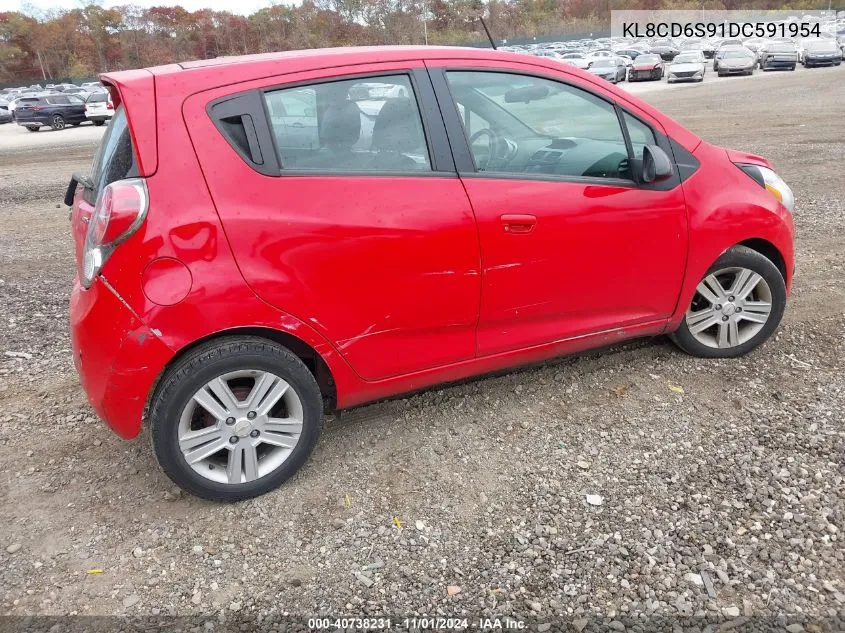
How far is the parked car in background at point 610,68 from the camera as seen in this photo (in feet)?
111

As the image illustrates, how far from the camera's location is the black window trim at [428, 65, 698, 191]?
3072 mm

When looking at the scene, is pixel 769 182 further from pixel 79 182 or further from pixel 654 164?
pixel 79 182

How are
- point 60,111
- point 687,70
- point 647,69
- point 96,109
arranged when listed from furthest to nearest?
point 647,69 → point 687,70 → point 60,111 → point 96,109

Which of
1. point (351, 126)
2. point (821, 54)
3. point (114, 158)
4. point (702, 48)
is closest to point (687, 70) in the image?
point (821, 54)

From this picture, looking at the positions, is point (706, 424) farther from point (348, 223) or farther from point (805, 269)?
point (805, 269)

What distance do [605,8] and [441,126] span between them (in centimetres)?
11305

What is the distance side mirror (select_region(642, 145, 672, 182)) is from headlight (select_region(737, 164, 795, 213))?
748mm

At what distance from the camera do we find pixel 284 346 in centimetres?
292

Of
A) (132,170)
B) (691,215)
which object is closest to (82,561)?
(132,170)

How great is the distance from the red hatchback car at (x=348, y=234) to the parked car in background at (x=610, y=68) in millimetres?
32962

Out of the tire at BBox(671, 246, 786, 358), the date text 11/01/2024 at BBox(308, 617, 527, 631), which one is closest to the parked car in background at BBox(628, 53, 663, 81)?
the tire at BBox(671, 246, 786, 358)

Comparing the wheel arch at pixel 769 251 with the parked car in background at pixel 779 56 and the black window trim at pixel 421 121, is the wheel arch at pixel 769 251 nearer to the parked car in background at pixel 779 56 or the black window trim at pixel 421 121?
the black window trim at pixel 421 121

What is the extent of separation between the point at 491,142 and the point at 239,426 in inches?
67.8

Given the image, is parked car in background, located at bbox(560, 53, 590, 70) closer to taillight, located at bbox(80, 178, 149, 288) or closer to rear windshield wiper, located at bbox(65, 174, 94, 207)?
rear windshield wiper, located at bbox(65, 174, 94, 207)
